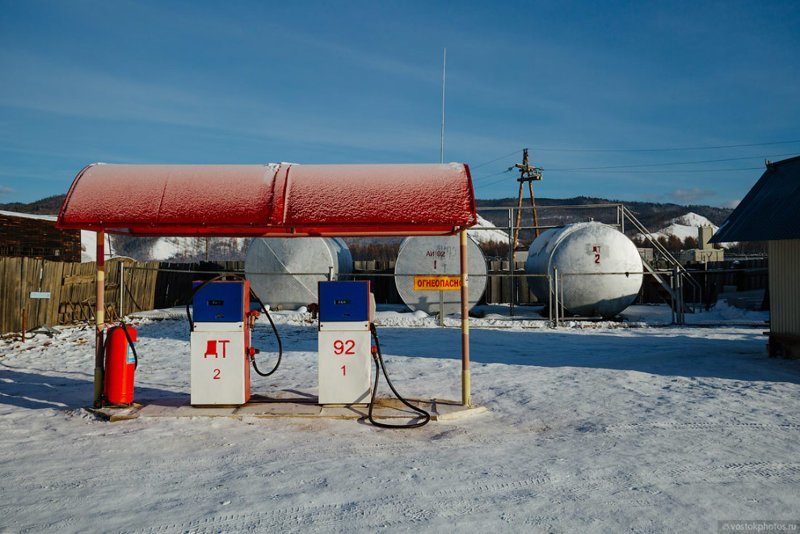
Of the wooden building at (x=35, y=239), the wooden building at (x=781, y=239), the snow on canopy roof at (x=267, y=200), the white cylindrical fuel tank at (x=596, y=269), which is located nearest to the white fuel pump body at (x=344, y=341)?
the snow on canopy roof at (x=267, y=200)

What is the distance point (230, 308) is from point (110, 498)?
130 inches

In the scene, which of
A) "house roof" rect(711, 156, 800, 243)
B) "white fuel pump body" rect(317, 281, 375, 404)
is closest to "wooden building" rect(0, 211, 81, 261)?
"white fuel pump body" rect(317, 281, 375, 404)

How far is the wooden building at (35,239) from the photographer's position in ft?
79.0

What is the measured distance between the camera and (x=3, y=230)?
2400 cm

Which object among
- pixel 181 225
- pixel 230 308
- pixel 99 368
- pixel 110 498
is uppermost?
pixel 181 225

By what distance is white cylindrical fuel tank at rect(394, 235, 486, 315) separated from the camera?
2020cm

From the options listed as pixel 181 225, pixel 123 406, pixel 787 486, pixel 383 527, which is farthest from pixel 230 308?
pixel 787 486

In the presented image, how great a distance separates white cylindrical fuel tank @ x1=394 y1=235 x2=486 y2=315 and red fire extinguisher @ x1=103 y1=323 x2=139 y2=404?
12165mm

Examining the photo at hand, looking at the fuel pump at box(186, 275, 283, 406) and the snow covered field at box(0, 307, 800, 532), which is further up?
the fuel pump at box(186, 275, 283, 406)

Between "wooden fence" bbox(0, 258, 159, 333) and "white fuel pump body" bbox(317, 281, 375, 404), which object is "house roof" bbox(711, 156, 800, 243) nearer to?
"white fuel pump body" bbox(317, 281, 375, 404)

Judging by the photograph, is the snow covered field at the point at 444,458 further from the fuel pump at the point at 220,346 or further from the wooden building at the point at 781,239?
the wooden building at the point at 781,239

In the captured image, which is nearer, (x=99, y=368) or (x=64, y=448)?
(x=64, y=448)

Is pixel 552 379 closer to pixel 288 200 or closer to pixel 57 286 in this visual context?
pixel 288 200

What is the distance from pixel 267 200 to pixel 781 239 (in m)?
8.63
